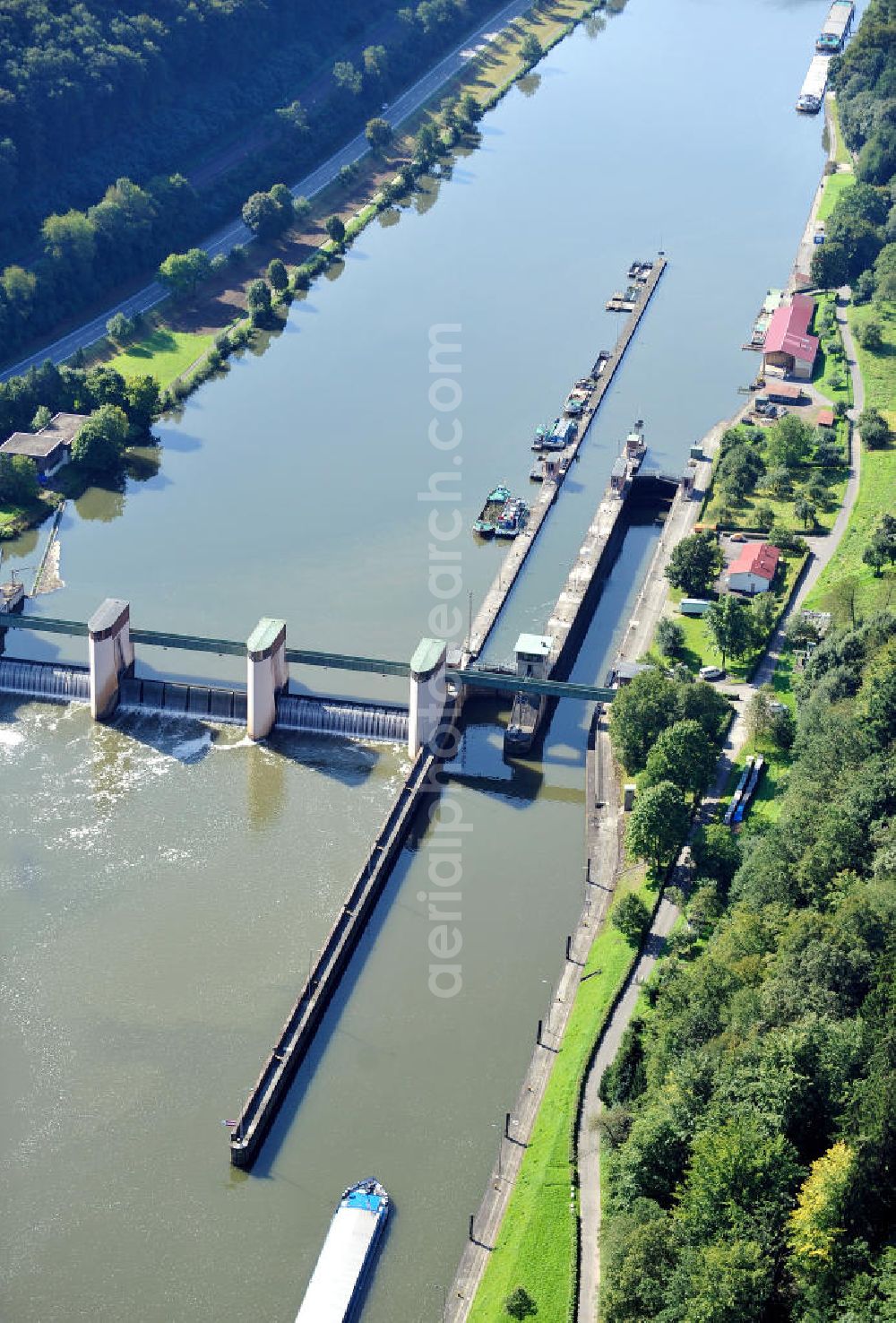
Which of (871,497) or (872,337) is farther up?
(872,337)

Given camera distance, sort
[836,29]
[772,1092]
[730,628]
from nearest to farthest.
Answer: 1. [772,1092]
2. [730,628]
3. [836,29]

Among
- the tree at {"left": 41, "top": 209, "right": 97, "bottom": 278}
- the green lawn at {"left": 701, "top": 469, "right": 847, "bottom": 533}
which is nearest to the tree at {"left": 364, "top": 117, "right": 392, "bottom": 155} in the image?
the tree at {"left": 41, "top": 209, "right": 97, "bottom": 278}

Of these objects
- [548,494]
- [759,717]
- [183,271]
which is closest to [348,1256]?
[759,717]

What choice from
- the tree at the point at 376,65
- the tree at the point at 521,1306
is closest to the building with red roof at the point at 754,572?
the tree at the point at 521,1306

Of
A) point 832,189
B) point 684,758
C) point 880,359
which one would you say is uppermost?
point 684,758

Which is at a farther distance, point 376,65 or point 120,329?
point 376,65

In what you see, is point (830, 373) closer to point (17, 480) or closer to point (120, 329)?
→ point (120, 329)

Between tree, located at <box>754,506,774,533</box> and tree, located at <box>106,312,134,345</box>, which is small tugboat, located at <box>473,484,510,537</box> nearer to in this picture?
tree, located at <box>754,506,774,533</box>

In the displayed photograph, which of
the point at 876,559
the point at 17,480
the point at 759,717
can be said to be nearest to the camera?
the point at 759,717
